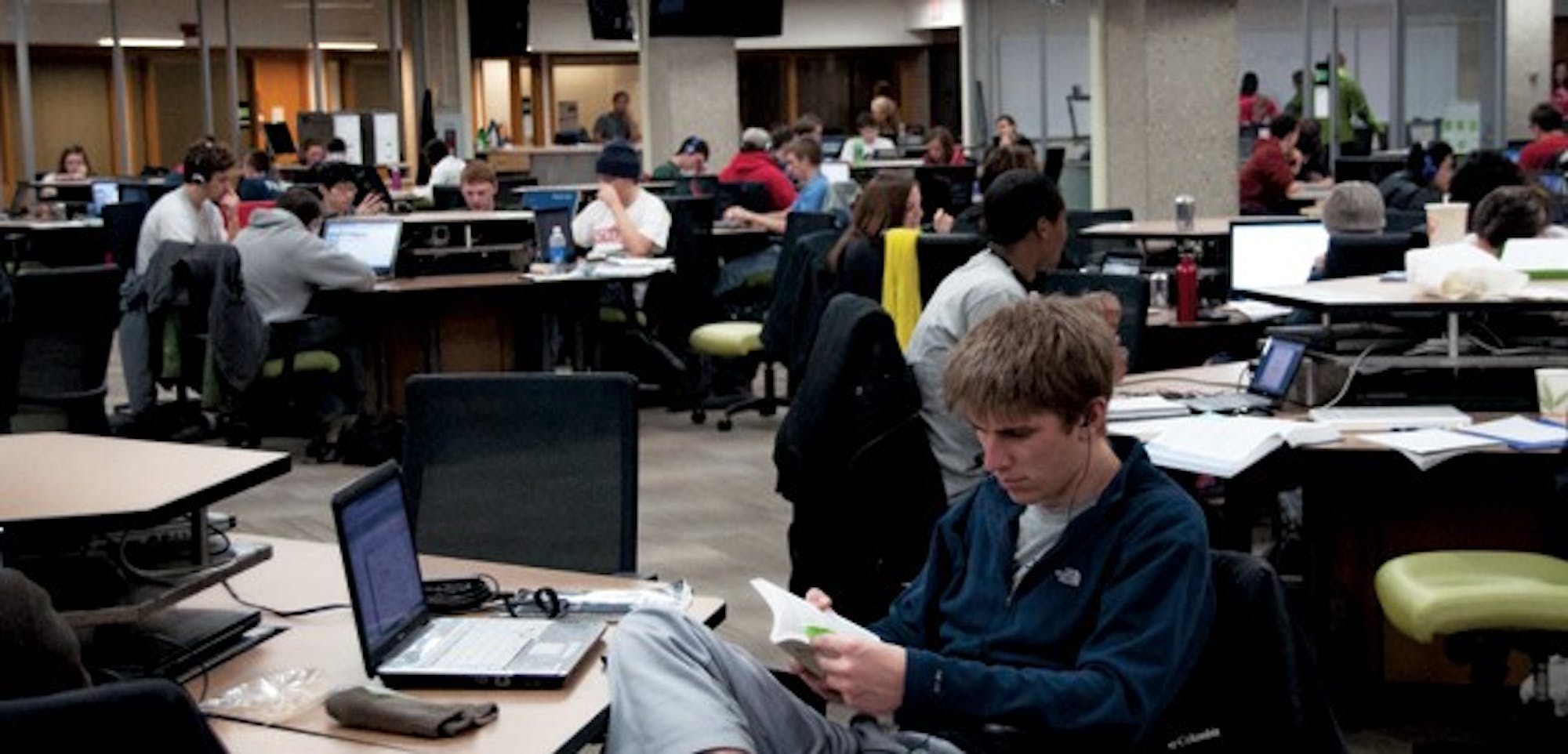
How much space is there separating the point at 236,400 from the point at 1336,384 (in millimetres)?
5703

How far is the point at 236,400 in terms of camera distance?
9359 millimetres

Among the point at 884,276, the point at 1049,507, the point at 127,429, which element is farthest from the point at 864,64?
the point at 1049,507

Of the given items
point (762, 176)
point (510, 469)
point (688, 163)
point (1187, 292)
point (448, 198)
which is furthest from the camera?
point (688, 163)

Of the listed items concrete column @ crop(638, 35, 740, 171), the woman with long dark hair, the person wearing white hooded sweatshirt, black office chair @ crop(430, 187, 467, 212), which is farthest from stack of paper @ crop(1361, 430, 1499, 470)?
concrete column @ crop(638, 35, 740, 171)

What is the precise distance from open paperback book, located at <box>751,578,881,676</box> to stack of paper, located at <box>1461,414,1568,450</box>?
235cm

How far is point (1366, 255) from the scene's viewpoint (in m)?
6.81

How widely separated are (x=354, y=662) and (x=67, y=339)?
5454 millimetres

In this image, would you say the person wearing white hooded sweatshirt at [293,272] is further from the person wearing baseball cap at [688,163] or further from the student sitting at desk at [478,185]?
the person wearing baseball cap at [688,163]

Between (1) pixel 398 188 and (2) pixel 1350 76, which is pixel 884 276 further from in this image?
(2) pixel 1350 76

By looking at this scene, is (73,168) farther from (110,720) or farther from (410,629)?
(110,720)

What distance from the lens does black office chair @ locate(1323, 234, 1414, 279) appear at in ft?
22.2

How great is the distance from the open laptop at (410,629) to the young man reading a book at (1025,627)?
0.29 meters

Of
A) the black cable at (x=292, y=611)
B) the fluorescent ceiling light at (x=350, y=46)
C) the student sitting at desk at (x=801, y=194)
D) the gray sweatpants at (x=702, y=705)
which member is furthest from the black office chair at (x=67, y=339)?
the fluorescent ceiling light at (x=350, y=46)

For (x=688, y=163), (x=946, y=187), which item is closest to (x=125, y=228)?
(x=688, y=163)
